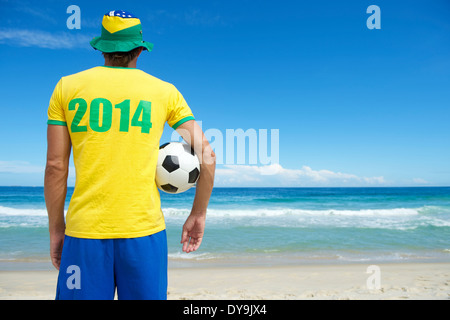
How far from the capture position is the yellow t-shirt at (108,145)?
5.13 feet

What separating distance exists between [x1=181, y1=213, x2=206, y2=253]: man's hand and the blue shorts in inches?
12.2

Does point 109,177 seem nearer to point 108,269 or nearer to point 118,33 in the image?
point 108,269

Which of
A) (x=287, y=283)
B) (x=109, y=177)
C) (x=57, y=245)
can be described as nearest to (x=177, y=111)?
(x=109, y=177)

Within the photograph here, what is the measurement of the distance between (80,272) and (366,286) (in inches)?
225

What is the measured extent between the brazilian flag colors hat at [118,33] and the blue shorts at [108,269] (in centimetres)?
104

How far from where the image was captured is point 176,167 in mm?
1919

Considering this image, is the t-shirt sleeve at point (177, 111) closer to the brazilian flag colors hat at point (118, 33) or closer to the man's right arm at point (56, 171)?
the brazilian flag colors hat at point (118, 33)

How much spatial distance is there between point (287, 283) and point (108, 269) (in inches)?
200

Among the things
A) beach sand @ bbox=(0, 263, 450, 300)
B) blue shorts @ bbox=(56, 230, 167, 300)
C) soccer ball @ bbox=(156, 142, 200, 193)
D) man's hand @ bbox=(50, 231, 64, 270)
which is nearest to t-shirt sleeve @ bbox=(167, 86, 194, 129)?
soccer ball @ bbox=(156, 142, 200, 193)

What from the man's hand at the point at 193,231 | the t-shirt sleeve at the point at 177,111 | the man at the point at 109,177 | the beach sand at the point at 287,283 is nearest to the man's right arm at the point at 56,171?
the man at the point at 109,177

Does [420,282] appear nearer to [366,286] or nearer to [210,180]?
[366,286]

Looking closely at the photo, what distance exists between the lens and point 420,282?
19.8ft
